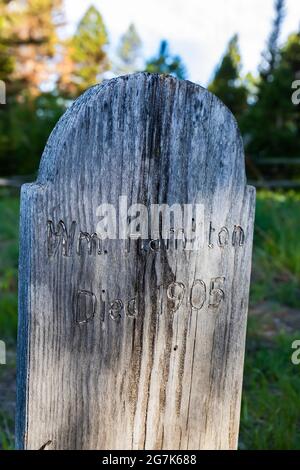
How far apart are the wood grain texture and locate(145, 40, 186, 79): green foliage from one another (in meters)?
18.3

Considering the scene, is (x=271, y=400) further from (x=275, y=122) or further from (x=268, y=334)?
(x=275, y=122)

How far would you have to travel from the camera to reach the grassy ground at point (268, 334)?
2.27 metres

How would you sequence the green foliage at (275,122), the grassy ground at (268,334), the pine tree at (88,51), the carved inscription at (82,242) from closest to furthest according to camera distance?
1. the carved inscription at (82,242)
2. the grassy ground at (268,334)
3. the green foliage at (275,122)
4. the pine tree at (88,51)

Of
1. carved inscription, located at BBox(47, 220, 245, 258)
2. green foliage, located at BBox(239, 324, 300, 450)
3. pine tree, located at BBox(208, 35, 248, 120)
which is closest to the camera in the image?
carved inscription, located at BBox(47, 220, 245, 258)

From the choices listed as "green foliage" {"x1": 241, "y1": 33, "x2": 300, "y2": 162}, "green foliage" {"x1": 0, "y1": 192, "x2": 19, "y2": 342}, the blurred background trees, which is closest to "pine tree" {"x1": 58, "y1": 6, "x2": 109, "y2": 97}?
the blurred background trees

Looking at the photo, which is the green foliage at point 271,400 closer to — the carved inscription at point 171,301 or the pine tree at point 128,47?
the carved inscription at point 171,301

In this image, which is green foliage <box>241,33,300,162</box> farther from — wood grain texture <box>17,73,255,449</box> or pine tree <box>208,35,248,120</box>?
wood grain texture <box>17,73,255,449</box>

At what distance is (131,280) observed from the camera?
1399 mm

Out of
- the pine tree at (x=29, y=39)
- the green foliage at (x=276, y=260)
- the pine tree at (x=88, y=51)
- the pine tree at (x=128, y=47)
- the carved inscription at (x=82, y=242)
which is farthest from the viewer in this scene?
the pine tree at (x=128, y=47)

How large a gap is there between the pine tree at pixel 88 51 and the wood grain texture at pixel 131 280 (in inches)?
957

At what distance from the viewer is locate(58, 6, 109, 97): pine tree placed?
25.2 metres

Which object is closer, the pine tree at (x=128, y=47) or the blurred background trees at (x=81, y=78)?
the blurred background trees at (x=81, y=78)

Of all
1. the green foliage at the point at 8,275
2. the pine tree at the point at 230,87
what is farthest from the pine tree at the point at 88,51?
the green foliage at the point at 8,275

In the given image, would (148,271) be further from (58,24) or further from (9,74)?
(58,24)
